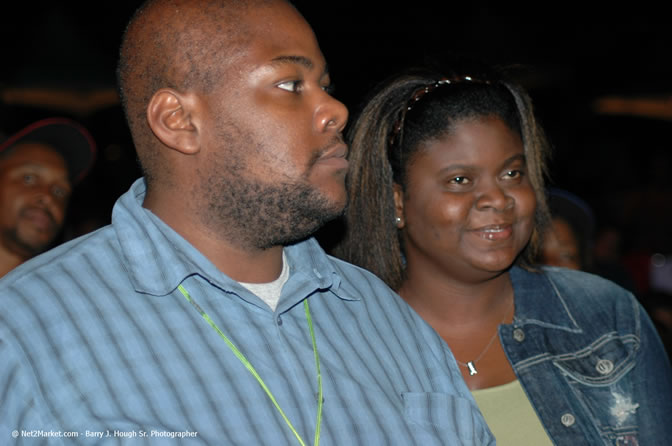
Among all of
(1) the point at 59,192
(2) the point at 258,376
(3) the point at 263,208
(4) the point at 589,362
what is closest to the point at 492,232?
(4) the point at 589,362

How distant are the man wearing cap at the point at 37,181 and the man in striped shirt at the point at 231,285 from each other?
1.66m

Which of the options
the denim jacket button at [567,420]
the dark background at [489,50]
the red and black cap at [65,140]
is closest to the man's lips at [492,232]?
the denim jacket button at [567,420]

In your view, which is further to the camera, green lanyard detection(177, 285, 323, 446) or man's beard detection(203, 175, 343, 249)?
man's beard detection(203, 175, 343, 249)

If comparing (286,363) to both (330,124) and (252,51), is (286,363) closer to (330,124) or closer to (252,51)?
(330,124)

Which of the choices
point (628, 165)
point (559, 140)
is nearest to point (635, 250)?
point (628, 165)

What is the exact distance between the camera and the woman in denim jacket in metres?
2.16

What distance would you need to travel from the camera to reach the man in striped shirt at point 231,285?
140 centimetres

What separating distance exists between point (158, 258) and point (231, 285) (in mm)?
170

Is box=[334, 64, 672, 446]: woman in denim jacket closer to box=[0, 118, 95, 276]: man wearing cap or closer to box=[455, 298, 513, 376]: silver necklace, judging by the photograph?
box=[455, 298, 513, 376]: silver necklace

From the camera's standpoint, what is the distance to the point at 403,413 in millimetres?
1657

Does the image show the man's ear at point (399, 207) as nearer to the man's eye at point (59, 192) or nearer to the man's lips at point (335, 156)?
the man's lips at point (335, 156)

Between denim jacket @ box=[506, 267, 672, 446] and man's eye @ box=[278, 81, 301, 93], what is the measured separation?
1094mm

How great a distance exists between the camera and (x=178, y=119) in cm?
173

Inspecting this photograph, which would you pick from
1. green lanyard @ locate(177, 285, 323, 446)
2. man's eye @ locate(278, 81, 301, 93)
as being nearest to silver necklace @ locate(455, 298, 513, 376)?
green lanyard @ locate(177, 285, 323, 446)
